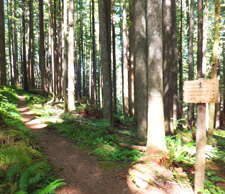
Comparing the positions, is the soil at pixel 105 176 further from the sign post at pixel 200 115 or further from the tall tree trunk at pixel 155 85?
the tall tree trunk at pixel 155 85

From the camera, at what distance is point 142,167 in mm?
4102

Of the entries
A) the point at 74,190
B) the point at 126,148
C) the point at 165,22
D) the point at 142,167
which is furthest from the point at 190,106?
the point at 74,190

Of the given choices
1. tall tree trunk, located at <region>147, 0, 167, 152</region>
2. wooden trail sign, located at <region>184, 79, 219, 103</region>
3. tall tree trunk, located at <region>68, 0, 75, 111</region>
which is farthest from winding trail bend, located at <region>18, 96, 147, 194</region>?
tall tree trunk, located at <region>68, 0, 75, 111</region>

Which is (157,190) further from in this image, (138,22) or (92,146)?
(138,22)

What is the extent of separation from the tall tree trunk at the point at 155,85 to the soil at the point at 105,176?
2.40 feet

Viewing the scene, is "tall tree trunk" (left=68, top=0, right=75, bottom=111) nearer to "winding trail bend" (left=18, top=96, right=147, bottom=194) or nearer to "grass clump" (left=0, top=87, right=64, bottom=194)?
"winding trail bend" (left=18, top=96, right=147, bottom=194)

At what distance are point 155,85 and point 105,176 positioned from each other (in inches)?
117

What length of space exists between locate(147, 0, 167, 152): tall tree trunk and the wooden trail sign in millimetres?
1317

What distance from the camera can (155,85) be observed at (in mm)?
4637

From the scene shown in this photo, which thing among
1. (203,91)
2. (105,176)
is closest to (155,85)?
(203,91)

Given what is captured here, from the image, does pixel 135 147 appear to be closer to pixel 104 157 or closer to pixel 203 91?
pixel 104 157

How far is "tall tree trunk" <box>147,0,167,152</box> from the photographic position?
15.1ft

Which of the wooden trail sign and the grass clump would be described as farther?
the wooden trail sign

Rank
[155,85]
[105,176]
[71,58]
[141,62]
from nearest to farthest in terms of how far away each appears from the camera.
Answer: [105,176] → [155,85] → [141,62] → [71,58]
